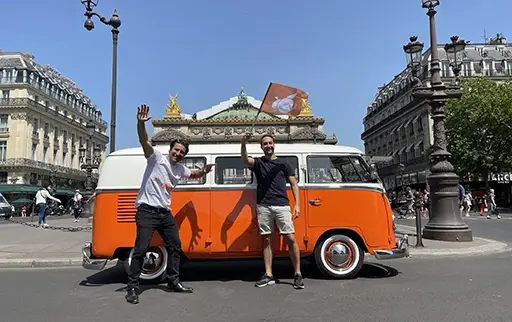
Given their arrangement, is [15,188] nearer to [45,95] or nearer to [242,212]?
[45,95]

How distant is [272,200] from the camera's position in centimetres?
568

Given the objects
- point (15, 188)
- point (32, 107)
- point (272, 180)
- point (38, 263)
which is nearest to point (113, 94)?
point (38, 263)

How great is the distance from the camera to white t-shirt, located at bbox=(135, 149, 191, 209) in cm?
529

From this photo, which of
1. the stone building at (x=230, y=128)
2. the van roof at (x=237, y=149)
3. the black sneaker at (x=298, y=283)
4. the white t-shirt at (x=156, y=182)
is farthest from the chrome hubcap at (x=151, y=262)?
the stone building at (x=230, y=128)

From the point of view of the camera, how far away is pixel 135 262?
16.8 feet

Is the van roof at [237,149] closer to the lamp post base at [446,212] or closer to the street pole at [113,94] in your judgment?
the lamp post base at [446,212]

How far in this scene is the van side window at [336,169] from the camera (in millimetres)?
6379

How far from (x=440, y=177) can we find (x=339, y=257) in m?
6.10

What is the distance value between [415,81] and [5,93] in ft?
194

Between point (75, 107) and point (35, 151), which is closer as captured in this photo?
point (35, 151)

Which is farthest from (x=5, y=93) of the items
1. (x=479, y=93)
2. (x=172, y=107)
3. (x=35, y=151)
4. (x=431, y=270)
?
(x=431, y=270)

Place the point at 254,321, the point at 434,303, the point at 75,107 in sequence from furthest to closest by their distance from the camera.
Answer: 1. the point at 75,107
2. the point at 434,303
3. the point at 254,321

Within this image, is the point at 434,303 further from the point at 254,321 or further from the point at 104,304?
the point at 104,304

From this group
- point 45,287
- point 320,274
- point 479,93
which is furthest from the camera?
point 479,93
